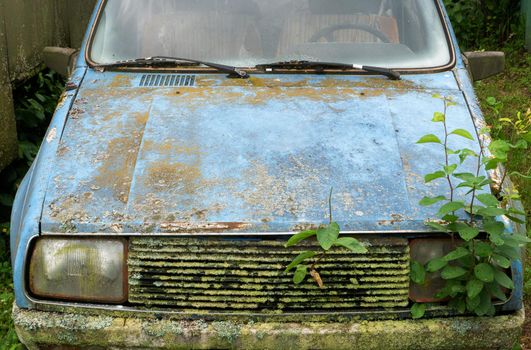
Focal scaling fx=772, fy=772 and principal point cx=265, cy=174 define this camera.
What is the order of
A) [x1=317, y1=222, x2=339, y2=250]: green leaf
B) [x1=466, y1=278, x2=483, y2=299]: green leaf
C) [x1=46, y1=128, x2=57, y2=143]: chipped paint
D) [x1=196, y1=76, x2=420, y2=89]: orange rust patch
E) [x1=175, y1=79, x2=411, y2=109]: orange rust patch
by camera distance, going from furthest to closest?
1. [x1=196, y1=76, x2=420, y2=89]: orange rust patch
2. [x1=175, y1=79, x2=411, y2=109]: orange rust patch
3. [x1=46, y1=128, x2=57, y2=143]: chipped paint
4. [x1=466, y1=278, x2=483, y2=299]: green leaf
5. [x1=317, y1=222, x2=339, y2=250]: green leaf

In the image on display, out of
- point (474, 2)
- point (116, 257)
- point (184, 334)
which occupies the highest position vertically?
point (116, 257)

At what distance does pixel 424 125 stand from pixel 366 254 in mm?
751

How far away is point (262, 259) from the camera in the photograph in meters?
2.58

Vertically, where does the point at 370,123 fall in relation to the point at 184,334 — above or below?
above

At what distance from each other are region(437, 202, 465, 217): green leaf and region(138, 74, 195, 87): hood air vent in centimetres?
136

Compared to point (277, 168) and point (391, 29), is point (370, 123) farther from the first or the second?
point (391, 29)

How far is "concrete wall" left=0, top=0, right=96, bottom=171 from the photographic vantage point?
477cm

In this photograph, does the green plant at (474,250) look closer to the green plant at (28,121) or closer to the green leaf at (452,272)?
the green leaf at (452,272)

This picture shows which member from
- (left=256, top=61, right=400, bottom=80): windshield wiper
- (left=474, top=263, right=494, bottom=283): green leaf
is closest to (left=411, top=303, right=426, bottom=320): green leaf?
(left=474, top=263, right=494, bottom=283): green leaf

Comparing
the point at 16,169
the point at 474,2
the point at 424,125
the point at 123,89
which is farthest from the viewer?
the point at 474,2

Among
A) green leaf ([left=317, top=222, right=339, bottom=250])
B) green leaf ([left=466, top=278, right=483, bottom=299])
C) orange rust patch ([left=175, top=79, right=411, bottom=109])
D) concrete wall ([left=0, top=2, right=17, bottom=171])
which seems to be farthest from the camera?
concrete wall ([left=0, top=2, right=17, bottom=171])

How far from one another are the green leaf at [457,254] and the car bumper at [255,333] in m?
0.24

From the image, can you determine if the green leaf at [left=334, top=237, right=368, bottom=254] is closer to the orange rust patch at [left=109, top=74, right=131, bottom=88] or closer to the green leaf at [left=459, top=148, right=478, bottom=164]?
the green leaf at [left=459, top=148, right=478, bottom=164]

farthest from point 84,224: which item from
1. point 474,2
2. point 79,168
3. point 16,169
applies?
point 474,2
